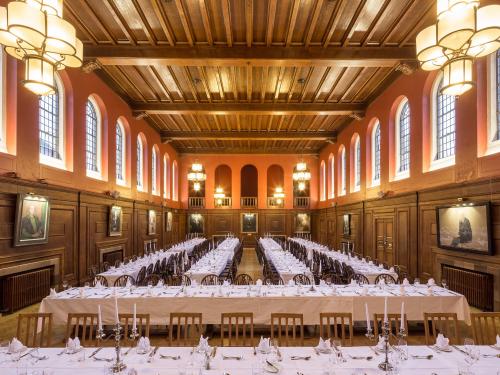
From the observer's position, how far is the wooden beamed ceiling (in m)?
7.63

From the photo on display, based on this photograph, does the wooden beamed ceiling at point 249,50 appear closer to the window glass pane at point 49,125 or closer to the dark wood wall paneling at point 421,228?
the window glass pane at point 49,125

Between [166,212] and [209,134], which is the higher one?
[209,134]

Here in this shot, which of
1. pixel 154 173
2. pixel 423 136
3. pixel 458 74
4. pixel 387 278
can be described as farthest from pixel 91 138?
pixel 458 74

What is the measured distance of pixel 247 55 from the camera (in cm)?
920

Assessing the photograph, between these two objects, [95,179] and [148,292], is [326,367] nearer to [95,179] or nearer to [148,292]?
[148,292]

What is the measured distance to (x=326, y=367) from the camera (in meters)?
2.93

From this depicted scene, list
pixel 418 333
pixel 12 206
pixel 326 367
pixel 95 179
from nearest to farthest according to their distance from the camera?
pixel 326 367, pixel 418 333, pixel 12 206, pixel 95 179

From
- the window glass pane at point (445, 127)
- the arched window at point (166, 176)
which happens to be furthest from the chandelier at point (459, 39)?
the arched window at point (166, 176)

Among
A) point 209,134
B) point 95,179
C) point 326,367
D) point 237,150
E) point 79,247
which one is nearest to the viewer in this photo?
point 326,367

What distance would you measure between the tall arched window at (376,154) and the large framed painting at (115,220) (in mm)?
10267

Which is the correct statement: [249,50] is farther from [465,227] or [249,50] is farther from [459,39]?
[465,227]

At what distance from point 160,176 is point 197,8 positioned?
1301cm

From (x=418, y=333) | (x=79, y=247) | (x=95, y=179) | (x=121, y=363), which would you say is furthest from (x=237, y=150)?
(x=121, y=363)

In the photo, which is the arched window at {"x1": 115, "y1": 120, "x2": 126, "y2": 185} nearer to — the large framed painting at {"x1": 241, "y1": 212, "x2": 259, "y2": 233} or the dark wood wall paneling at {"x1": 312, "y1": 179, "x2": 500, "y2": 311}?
the dark wood wall paneling at {"x1": 312, "y1": 179, "x2": 500, "y2": 311}
